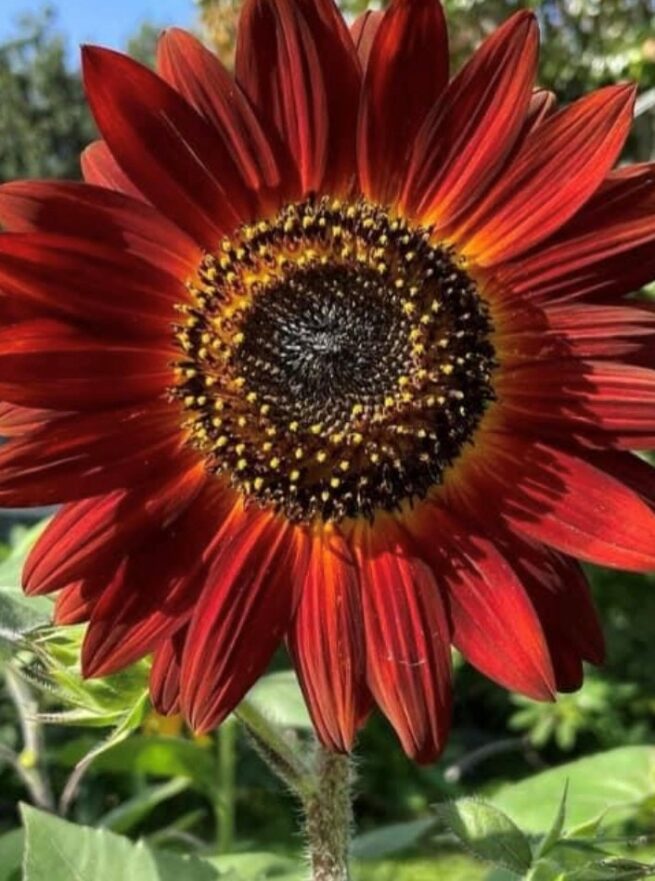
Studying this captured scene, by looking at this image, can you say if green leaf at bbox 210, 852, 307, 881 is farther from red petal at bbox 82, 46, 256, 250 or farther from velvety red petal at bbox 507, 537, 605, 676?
red petal at bbox 82, 46, 256, 250

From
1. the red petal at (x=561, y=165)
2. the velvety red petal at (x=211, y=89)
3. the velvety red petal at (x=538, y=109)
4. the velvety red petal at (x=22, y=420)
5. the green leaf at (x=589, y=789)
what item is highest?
the velvety red petal at (x=211, y=89)

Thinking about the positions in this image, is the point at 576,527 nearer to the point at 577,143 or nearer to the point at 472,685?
the point at 577,143

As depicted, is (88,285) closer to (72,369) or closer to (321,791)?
(72,369)

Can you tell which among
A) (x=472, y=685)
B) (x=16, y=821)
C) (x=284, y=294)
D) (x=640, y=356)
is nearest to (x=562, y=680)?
(x=640, y=356)

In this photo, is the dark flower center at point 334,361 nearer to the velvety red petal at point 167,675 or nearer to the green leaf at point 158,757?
the velvety red petal at point 167,675

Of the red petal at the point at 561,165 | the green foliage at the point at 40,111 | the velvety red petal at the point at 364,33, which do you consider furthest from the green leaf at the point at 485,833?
the green foliage at the point at 40,111
